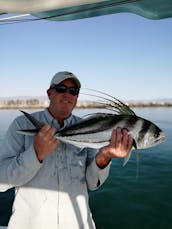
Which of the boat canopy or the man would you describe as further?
the boat canopy

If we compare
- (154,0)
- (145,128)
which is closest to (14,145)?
(145,128)

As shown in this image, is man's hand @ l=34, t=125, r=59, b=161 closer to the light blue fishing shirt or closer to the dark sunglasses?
the light blue fishing shirt

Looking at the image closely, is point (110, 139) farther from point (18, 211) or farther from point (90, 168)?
point (18, 211)

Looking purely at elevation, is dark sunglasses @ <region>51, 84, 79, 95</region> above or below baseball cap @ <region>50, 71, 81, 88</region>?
below

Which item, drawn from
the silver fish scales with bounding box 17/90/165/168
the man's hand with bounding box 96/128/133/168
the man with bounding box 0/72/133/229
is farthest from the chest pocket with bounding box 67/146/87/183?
the man's hand with bounding box 96/128/133/168

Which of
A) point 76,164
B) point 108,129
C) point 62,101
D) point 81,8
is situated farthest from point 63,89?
point 81,8

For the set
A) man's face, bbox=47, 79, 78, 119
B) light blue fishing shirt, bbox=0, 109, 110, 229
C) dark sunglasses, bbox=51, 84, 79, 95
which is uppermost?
dark sunglasses, bbox=51, 84, 79, 95

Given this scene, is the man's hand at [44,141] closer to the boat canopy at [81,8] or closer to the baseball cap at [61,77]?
the baseball cap at [61,77]

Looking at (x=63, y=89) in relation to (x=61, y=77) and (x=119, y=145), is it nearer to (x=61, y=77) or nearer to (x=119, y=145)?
(x=61, y=77)

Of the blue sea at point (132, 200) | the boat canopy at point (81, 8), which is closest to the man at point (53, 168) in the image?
the boat canopy at point (81, 8)

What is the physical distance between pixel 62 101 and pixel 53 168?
620 millimetres

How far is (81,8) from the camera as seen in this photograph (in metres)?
3.67

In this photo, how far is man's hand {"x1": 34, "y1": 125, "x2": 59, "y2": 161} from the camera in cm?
229

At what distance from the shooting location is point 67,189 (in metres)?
2.60
